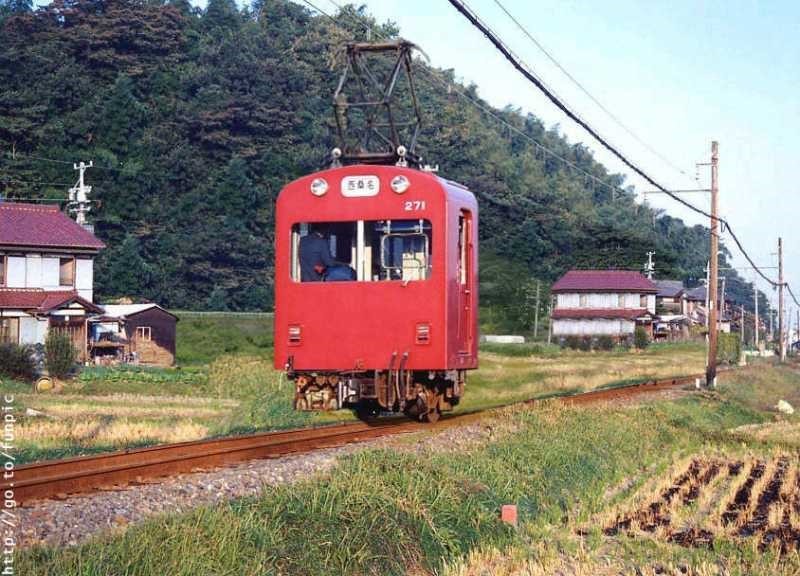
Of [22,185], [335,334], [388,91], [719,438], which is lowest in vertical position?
[719,438]

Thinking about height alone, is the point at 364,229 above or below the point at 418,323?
above

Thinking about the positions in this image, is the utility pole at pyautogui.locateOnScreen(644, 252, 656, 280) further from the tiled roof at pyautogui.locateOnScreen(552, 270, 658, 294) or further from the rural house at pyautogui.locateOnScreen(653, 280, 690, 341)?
the tiled roof at pyautogui.locateOnScreen(552, 270, 658, 294)

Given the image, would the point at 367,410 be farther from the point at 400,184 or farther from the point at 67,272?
the point at 67,272

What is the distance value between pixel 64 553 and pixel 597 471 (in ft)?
24.2

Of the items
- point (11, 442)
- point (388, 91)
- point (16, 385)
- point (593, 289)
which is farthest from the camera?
point (593, 289)

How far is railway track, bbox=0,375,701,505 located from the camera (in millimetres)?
8523

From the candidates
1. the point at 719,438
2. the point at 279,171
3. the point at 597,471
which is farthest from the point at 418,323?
the point at 279,171

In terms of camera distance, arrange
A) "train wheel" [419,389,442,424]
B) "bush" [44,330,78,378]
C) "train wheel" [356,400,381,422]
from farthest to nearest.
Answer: "bush" [44,330,78,378] < "train wheel" [356,400,381,422] < "train wheel" [419,389,442,424]

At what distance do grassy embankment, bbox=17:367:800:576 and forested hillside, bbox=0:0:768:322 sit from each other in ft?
A: 150

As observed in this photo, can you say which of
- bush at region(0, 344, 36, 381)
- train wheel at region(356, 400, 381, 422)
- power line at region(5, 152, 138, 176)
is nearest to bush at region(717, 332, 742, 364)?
power line at region(5, 152, 138, 176)

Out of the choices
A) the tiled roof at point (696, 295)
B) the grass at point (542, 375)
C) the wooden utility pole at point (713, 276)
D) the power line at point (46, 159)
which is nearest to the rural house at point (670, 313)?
the tiled roof at point (696, 295)

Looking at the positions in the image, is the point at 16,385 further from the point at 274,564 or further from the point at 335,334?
the point at 274,564

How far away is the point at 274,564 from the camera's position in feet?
22.1

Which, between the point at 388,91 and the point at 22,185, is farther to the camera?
the point at 22,185
